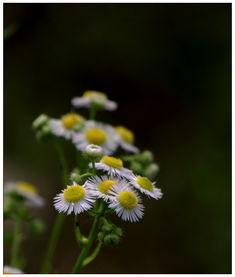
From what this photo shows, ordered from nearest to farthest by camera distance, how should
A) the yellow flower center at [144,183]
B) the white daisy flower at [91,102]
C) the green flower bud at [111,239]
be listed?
the green flower bud at [111,239] → the yellow flower center at [144,183] → the white daisy flower at [91,102]

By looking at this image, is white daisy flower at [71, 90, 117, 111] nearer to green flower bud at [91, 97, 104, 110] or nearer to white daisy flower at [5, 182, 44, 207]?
green flower bud at [91, 97, 104, 110]

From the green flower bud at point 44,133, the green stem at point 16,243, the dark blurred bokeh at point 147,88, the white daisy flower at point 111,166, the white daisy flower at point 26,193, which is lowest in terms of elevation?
the green stem at point 16,243

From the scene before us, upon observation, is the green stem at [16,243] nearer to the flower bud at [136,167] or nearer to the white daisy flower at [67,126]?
the white daisy flower at [67,126]

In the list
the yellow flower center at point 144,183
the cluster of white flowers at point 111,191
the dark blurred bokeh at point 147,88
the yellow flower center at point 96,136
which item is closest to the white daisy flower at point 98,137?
the yellow flower center at point 96,136

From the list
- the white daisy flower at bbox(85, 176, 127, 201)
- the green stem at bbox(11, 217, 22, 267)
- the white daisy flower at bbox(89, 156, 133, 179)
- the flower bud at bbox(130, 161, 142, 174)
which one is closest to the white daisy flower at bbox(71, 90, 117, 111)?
the flower bud at bbox(130, 161, 142, 174)

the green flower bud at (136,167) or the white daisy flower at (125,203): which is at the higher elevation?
the green flower bud at (136,167)
